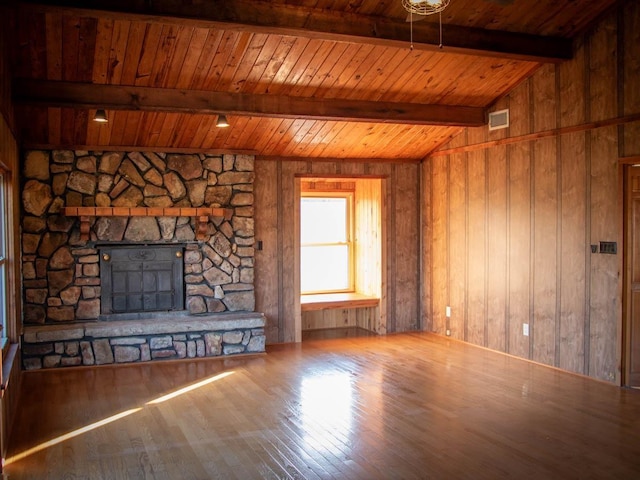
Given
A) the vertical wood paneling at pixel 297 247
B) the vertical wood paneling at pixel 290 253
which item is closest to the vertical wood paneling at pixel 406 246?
the vertical wood paneling at pixel 297 247

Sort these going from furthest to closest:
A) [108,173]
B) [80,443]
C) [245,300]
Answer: [245,300], [108,173], [80,443]

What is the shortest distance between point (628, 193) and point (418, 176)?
3.28 meters

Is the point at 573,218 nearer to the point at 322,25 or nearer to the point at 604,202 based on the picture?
the point at 604,202

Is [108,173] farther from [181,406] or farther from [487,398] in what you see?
[487,398]

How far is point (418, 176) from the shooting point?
8.34 metres

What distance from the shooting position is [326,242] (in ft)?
29.6

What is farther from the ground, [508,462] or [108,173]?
[108,173]

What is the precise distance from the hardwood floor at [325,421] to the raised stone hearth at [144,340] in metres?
0.18

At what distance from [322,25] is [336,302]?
4001 mm

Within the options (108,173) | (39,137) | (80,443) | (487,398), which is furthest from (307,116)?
(80,443)

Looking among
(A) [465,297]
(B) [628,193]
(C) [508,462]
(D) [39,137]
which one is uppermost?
(D) [39,137]

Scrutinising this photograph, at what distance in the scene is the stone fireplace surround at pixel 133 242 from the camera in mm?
6395

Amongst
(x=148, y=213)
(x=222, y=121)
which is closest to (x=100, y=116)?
(x=222, y=121)

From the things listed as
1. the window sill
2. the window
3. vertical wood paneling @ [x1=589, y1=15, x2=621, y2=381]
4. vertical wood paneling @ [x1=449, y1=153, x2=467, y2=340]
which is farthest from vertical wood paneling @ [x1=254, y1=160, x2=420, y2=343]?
Result: vertical wood paneling @ [x1=589, y1=15, x2=621, y2=381]
